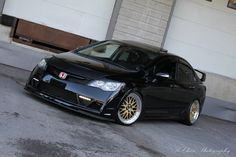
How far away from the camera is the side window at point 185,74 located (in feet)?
36.8

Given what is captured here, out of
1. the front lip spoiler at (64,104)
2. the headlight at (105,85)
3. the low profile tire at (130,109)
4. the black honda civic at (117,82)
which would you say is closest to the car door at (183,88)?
the black honda civic at (117,82)

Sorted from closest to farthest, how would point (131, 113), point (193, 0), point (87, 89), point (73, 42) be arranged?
point (87, 89)
point (131, 113)
point (73, 42)
point (193, 0)

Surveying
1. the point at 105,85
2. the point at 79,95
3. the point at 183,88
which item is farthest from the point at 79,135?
the point at 183,88

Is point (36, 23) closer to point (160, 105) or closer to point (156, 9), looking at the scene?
point (156, 9)

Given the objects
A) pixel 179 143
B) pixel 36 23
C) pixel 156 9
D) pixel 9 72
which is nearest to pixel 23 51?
pixel 36 23

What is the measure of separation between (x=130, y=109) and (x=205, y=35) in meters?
7.82

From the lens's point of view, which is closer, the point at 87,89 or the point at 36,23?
the point at 87,89

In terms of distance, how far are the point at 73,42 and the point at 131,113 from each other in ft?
20.1

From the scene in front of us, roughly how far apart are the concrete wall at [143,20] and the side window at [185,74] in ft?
13.2

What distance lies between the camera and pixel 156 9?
15.6 meters

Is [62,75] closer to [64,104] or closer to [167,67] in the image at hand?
[64,104]

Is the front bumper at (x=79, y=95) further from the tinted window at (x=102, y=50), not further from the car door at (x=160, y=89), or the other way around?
the tinted window at (x=102, y=50)

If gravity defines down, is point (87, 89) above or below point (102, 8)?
below

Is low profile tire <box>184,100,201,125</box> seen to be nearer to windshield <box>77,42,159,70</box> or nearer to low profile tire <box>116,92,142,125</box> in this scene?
windshield <box>77,42,159,70</box>
